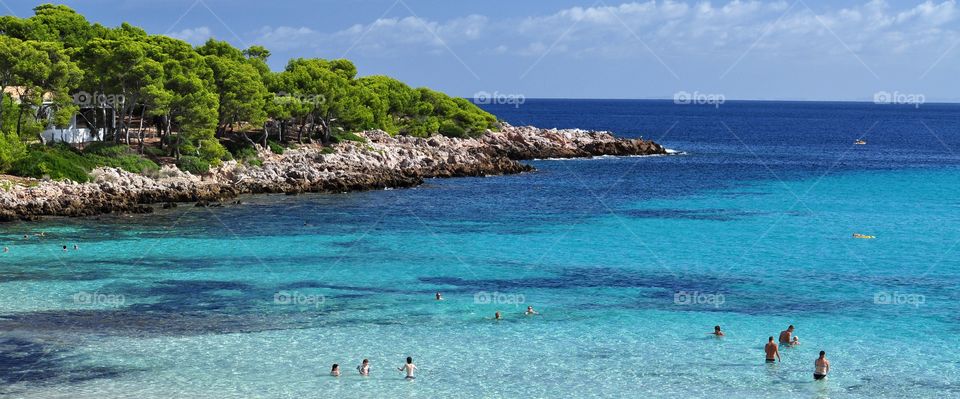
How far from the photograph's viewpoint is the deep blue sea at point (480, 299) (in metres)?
32.5

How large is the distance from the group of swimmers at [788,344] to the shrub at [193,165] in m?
54.0

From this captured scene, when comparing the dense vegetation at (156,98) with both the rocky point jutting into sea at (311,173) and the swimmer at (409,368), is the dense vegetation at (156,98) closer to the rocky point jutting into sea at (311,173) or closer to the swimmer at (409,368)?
the rocky point jutting into sea at (311,173)

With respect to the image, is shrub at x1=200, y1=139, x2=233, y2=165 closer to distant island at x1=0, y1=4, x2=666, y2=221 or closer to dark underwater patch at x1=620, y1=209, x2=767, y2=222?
distant island at x1=0, y1=4, x2=666, y2=221

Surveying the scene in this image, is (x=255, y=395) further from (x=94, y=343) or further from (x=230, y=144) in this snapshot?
(x=230, y=144)

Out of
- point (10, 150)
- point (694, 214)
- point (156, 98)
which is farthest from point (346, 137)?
point (694, 214)

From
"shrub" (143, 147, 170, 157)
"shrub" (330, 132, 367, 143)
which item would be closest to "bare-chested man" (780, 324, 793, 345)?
"shrub" (143, 147, 170, 157)

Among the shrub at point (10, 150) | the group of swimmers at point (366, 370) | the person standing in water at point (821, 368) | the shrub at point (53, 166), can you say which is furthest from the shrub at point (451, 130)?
the person standing in water at point (821, 368)

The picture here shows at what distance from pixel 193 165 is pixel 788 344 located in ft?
190

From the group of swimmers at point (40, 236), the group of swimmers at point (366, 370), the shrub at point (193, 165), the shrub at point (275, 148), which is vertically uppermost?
the shrub at point (275, 148)

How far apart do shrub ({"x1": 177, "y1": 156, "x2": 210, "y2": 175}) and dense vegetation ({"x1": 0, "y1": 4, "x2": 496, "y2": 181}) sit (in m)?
0.12

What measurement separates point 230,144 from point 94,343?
184 feet

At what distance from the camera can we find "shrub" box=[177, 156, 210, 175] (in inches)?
3189

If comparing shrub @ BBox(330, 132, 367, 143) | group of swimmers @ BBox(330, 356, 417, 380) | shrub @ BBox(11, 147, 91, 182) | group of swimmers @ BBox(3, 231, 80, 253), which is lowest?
group of swimmers @ BBox(330, 356, 417, 380)

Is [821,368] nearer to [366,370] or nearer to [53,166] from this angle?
[366,370]
